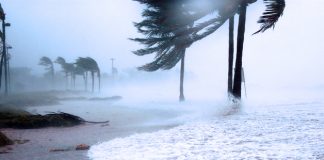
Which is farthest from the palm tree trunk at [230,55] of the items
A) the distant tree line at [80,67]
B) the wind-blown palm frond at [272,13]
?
the distant tree line at [80,67]

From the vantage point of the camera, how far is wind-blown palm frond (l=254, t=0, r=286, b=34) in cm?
1445

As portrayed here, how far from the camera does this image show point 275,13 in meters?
14.5

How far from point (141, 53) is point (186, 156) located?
13479 millimetres

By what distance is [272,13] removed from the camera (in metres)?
14.5

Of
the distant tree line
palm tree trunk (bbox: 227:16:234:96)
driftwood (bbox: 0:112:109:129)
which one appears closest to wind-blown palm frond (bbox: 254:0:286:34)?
palm tree trunk (bbox: 227:16:234:96)

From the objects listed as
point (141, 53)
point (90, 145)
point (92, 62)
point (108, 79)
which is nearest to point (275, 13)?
point (141, 53)

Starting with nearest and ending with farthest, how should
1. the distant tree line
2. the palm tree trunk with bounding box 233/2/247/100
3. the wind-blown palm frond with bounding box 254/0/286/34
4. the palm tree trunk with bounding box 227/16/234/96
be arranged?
the wind-blown palm frond with bounding box 254/0/286/34, the palm tree trunk with bounding box 233/2/247/100, the palm tree trunk with bounding box 227/16/234/96, the distant tree line

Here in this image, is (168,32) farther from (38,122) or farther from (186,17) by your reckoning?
(38,122)

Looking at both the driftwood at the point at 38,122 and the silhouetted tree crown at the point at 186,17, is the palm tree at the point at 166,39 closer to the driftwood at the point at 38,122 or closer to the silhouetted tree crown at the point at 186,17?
the silhouetted tree crown at the point at 186,17

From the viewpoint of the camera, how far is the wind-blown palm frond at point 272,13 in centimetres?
1445

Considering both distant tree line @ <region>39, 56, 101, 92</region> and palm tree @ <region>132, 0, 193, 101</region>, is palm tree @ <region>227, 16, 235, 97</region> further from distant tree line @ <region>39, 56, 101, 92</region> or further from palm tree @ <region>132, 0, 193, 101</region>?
distant tree line @ <region>39, 56, 101, 92</region>

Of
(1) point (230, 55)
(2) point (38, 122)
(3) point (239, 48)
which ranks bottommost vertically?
(2) point (38, 122)

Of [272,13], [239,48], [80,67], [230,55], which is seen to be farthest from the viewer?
[80,67]

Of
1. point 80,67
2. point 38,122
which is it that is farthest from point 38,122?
point 80,67
